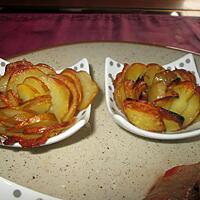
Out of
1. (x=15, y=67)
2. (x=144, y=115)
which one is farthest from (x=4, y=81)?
(x=144, y=115)

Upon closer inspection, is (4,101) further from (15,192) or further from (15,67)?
(15,192)

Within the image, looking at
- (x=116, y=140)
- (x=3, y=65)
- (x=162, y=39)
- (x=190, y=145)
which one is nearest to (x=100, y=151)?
(x=116, y=140)

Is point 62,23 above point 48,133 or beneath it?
above

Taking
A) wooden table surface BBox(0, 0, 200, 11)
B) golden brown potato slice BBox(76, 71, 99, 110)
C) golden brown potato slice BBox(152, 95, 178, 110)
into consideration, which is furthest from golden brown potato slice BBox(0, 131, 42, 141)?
wooden table surface BBox(0, 0, 200, 11)

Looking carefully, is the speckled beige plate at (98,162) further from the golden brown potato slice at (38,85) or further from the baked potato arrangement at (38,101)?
the golden brown potato slice at (38,85)

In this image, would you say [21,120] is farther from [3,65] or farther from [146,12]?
[146,12]
